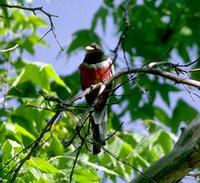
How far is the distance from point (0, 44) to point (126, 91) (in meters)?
0.93

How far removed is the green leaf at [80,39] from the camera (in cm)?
542

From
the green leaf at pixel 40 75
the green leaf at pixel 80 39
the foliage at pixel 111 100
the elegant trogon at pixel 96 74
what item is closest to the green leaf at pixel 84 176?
the foliage at pixel 111 100

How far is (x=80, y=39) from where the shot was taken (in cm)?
545

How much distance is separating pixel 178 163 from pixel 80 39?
291cm

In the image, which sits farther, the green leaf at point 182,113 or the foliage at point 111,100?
the green leaf at point 182,113

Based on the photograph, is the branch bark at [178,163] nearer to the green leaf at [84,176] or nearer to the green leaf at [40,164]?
the green leaf at [84,176]

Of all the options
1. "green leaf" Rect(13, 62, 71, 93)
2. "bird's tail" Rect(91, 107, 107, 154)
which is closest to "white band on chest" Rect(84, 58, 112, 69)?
"green leaf" Rect(13, 62, 71, 93)

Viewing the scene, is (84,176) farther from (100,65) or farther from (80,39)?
(80,39)

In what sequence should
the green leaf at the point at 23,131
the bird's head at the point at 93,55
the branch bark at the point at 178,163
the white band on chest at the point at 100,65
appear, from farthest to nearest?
the bird's head at the point at 93,55, the white band on chest at the point at 100,65, the green leaf at the point at 23,131, the branch bark at the point at 178,163

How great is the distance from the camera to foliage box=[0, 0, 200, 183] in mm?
2883

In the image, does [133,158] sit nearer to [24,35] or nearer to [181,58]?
[24,35]

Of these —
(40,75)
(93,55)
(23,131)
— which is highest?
(93,55)

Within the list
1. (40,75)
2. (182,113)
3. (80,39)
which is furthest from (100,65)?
(182,113)

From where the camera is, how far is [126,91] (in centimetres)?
516
